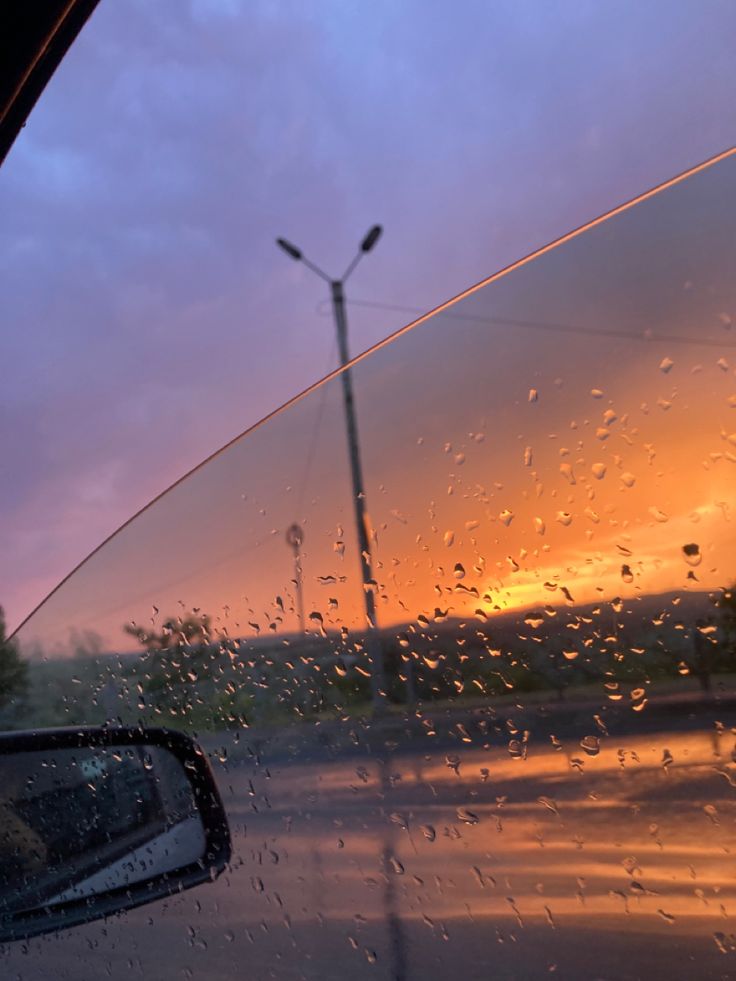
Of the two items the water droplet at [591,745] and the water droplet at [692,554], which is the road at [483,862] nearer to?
the water droplet at [591,745]

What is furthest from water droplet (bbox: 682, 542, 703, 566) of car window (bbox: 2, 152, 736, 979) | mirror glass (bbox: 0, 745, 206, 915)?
mirror glass (bbox: 0, 745, 206, 915)

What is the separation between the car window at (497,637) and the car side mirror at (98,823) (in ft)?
0.46

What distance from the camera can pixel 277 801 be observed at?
231 cm

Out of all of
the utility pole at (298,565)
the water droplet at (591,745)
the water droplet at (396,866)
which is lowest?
the water droplet at (396,866)

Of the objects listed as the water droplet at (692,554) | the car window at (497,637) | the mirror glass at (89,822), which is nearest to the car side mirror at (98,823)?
the mirror glass at (89,822)

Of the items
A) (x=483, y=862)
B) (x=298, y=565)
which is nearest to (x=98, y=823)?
(x=298, y=565)

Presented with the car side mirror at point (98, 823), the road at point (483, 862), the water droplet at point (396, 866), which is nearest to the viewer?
the road at point (483, 862)

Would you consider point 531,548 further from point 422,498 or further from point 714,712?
point 714,712

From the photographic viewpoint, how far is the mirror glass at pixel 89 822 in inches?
110

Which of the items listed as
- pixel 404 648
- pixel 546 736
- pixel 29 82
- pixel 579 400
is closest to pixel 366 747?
pixel 404 648

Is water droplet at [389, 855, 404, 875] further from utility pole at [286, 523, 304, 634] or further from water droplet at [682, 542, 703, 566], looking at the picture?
water droplet at [682, 542, 703, 566]

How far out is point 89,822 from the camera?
3.00 meters

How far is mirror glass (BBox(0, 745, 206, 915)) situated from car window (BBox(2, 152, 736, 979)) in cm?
25

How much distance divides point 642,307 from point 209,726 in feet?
4.80
